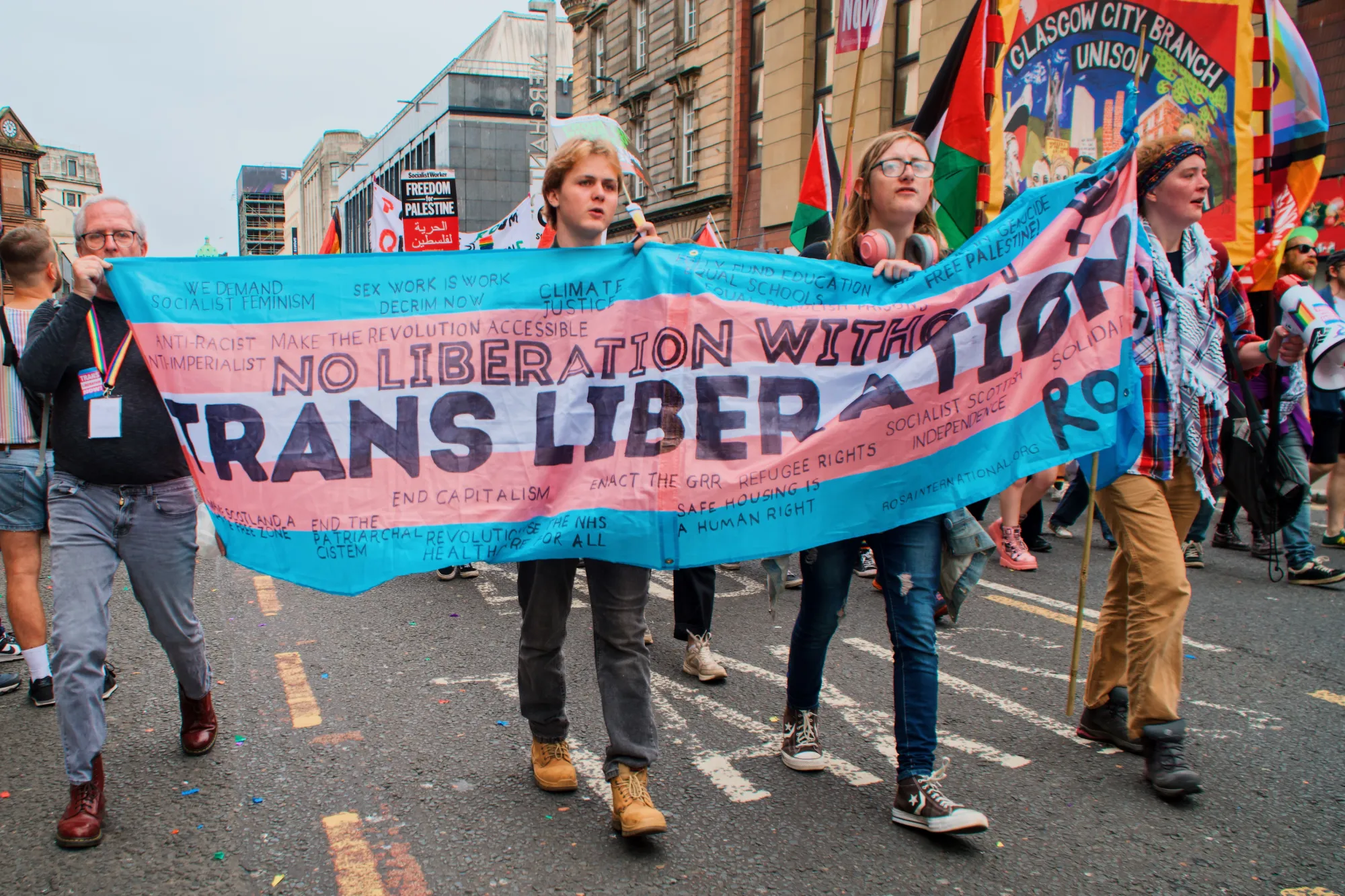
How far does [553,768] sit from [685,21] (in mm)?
30272

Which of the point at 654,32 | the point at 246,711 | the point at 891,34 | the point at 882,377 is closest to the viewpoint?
the point at 882,377

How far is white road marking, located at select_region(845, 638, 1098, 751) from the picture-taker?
3.68 metres

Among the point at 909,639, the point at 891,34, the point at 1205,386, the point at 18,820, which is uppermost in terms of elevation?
the point at 891,34

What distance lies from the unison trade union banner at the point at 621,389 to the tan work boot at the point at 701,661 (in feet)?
4.53

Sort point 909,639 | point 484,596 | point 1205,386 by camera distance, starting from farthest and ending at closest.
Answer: point 484,596 → point 1205,386 → point 909,639

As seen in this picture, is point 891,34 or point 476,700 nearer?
point 476,700

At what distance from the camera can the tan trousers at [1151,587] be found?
10.5 feet

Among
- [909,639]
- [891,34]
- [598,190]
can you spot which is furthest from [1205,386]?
[891,34]

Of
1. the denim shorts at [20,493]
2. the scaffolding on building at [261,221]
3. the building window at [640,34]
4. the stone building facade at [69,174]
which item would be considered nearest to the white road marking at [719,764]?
the denim shorts at [20,493]

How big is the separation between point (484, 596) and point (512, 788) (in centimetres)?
289

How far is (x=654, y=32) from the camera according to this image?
31844mm

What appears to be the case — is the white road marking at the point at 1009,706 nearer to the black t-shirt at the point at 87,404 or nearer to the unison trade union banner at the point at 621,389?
the unison trade union banner at the point at 621,389

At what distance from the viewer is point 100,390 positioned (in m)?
3.11

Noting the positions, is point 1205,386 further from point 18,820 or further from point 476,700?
point 18,820
